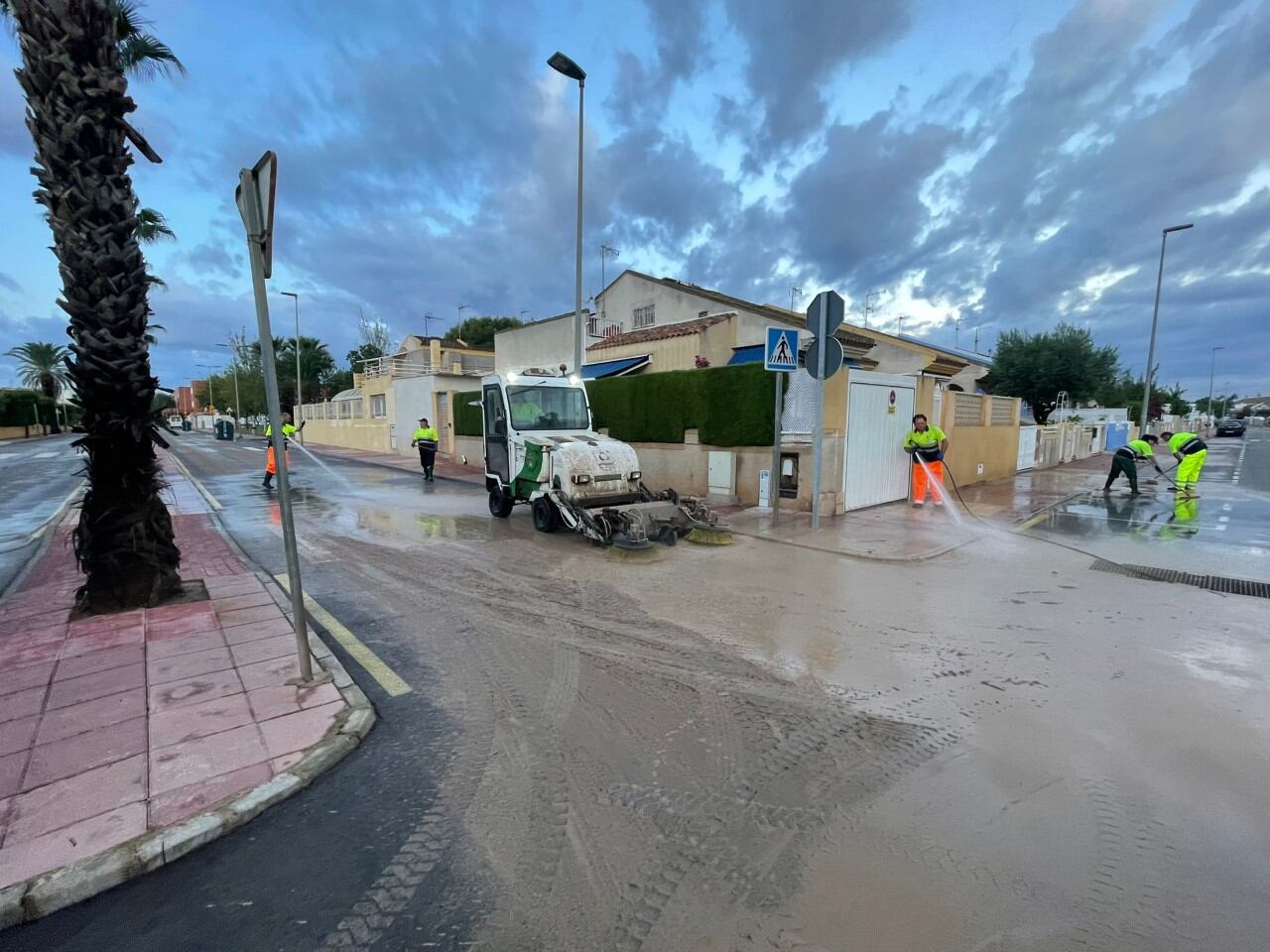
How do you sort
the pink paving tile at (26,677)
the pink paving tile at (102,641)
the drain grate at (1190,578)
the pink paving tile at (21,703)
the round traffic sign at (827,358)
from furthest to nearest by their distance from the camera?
the round traffic sign at (827,358)
the drain grate at (1190,578)
the pink paving tile at (102,641)
the pink paving tile at (26,677)
the pink paving tile at (21,703)

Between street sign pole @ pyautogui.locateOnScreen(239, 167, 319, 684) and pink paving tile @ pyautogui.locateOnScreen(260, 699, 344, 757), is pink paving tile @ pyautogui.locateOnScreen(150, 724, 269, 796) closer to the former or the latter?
pink paving tile @ pyautogui.locateOnScreen(260, 699, 344, 757)

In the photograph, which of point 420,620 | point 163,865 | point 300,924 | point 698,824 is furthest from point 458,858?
point 420,620

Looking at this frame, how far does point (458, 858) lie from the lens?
2.43 metres

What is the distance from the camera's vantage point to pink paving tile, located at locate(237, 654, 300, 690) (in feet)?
12.8

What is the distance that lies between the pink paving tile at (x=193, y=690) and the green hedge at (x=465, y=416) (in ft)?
55.5

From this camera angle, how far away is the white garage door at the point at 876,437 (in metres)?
10.2

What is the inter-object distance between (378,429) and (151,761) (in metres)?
30.0

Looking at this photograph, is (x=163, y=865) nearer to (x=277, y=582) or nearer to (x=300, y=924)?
(x=300, y=924)

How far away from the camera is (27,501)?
43.1 feet

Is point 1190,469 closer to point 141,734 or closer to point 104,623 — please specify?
point 141,734

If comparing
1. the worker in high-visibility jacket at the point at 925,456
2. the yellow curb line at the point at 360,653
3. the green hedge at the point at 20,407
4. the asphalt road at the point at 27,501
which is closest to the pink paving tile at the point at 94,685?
the yellow curb line at the point at 360,653

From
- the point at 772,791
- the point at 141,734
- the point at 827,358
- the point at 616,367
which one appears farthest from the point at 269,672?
the point at 616,367

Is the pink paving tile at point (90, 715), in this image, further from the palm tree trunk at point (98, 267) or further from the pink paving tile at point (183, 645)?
the palm tree trunk at point (98, 267)

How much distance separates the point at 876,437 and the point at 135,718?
1049 cm
